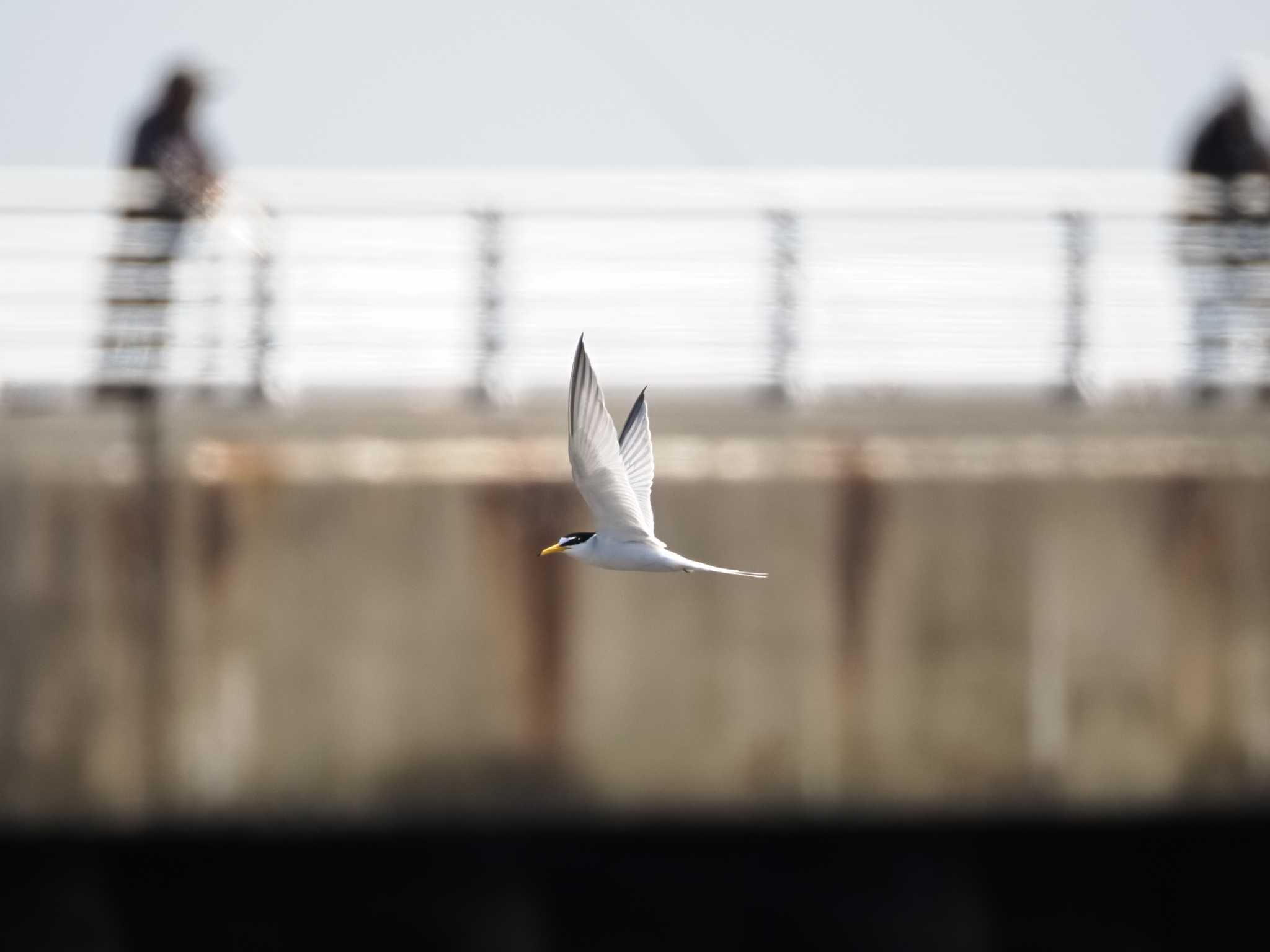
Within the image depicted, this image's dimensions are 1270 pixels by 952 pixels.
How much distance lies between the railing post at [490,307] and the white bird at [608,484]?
131 inches

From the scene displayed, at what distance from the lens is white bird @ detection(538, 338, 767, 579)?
153 inches

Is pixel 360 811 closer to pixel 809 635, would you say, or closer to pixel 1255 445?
pixel 809 635

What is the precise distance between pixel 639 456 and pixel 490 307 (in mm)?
3544

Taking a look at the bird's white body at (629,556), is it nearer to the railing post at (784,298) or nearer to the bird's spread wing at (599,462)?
the bird's spread wing at (599,462)

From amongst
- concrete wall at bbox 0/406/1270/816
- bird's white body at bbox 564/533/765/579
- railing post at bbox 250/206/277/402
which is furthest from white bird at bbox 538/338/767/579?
railing post at bbox 250/206/277/402

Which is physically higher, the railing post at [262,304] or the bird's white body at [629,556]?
the railing post at [262,304]

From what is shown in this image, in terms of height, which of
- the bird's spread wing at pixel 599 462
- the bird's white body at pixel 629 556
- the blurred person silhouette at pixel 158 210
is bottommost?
the bird's white body at pixel 629 556

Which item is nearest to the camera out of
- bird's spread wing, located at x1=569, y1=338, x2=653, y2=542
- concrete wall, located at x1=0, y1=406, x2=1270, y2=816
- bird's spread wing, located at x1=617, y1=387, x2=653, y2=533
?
bird's spread wing, located at x1=569, y1=338, x2=653, y2=542

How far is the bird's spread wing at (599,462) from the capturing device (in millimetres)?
3877

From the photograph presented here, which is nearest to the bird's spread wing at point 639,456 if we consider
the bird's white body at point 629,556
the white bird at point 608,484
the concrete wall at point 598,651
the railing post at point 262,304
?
the white bird at point 608,484

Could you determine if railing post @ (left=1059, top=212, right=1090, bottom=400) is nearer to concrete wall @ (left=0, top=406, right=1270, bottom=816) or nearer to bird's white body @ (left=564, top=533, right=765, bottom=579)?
concrete wall @ (left=0, top=406, right=1270, bottom=816)

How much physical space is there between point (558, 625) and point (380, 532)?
2.87 feet

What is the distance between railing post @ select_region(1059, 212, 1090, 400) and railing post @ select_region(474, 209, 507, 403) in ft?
9.53

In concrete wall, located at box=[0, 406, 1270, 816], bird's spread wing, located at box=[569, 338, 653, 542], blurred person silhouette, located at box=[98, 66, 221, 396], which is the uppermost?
blurred person silhouette, located at box=[98, 66, 221, 396]
